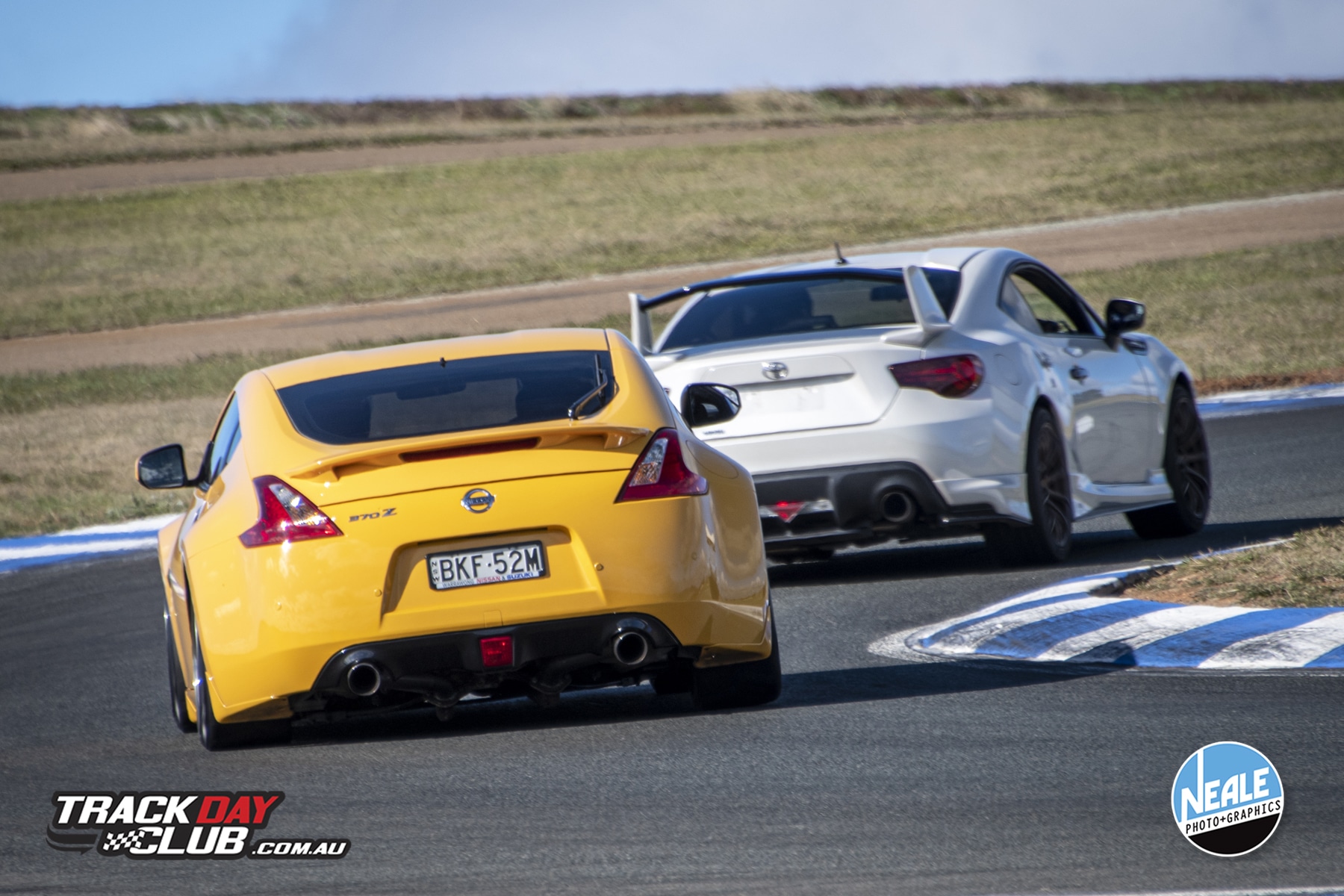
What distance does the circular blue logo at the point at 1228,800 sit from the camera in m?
4.65

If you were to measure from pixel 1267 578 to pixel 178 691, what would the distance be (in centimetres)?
424

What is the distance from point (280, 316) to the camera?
37.8 m

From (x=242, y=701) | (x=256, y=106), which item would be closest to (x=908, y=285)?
(x=242, y=701)

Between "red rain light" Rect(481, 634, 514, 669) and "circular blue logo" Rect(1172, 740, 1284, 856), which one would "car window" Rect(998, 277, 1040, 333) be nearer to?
"red rain light" Rect(481, 634, 514, 669)

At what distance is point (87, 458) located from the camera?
2078 centimetres

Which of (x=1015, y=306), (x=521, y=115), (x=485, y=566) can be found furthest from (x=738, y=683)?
(x=521, y=115)

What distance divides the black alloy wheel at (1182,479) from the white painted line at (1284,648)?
4007 mm

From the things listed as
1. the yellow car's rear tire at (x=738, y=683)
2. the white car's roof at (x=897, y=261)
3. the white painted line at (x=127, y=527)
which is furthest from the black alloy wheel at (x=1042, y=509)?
the white painted line at (x=127, y=527)

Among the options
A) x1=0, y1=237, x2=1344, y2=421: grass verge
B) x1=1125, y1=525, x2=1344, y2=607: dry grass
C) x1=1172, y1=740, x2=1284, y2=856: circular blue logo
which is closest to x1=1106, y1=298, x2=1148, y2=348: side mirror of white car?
x1=1125, y1=525, x2=1344, y2=607: dry grass

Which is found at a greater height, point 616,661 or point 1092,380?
point 616,661

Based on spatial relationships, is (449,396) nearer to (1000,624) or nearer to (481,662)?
(481,662)

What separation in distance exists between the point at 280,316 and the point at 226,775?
106ft

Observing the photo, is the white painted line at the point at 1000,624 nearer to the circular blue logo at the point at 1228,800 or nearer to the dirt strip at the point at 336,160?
the circular blue logo at the point at 1228,800

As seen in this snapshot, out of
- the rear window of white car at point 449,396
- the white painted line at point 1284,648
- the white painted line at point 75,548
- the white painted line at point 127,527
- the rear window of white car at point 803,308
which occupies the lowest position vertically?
the white painted line at point 127,527
